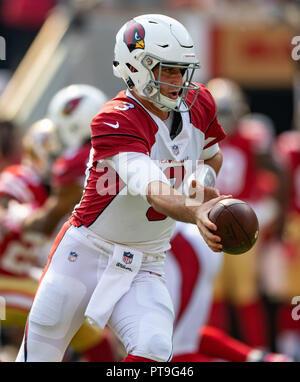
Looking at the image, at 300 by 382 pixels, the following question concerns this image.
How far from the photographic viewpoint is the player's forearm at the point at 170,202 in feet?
10.9

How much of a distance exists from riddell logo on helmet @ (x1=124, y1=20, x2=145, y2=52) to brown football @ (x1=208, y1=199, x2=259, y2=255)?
83 cm

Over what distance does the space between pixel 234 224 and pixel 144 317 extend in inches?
25.3

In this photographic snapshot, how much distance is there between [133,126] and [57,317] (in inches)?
34.7

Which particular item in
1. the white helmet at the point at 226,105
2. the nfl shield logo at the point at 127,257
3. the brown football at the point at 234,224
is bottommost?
the white helmet at the point at 226,105

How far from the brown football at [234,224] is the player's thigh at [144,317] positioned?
54cm

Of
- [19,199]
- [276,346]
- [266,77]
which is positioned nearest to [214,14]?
[266,77]

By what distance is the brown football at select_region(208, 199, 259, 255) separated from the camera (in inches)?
130

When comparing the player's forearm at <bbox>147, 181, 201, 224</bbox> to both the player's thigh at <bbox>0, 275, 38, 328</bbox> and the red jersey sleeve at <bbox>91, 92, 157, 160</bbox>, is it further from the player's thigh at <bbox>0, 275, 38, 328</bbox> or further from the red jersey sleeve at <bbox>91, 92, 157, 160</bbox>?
the player's thigh at <bbox>0, 275, 38, 328</bbox>

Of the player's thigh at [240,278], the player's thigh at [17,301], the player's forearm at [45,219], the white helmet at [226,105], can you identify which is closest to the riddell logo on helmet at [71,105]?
the player's forearm at [45,219]

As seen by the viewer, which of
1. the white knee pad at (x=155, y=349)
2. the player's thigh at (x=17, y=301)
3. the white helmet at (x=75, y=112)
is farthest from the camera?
the player's thigh at (x=17, y=301)

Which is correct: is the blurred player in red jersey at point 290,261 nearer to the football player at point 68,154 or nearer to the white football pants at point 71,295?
the football player at point 68,154

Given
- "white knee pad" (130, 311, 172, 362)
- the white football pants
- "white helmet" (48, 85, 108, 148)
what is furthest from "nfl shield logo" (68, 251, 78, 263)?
"white helmet" (48, 85, 108, 148)

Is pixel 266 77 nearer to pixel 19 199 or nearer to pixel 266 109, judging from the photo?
pixel 266 109
